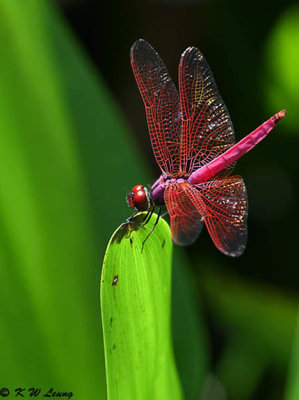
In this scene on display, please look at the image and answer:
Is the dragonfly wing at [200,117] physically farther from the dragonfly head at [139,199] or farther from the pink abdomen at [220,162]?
the dragonfly head at [139,199]

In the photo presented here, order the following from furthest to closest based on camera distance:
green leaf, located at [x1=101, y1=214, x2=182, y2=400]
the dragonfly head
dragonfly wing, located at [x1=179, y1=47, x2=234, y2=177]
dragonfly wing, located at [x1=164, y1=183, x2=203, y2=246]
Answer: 1. dragonfly wing, located at [x1=179, y1=47, x2=234, y2=177]
2. the dragonfly head
3. dragonfly wing, located at [x1=164, y1=183, x2=203, y2=246]
4. green leaf, located at [x1=101, y1=214, x2=182, y2=400]

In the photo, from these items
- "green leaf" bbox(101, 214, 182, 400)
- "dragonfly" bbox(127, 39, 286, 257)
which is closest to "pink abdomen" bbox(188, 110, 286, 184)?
"dragonfly" bbox(127, 39, 286, 257)

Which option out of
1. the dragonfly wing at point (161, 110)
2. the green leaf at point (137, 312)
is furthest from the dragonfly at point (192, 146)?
the green leaf at point (137, 312)

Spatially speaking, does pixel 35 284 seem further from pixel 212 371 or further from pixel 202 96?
pixel 212 371

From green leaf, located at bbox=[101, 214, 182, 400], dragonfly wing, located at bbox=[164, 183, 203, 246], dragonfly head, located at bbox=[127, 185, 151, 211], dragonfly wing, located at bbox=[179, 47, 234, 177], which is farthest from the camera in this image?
dragonfly wing, located at bbox=[179, 47, 234, 177]

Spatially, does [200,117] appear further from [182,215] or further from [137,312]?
[137,312]

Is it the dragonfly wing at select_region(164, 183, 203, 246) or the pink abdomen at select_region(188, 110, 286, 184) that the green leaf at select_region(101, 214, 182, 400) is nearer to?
the dragonfly wing at select_region(164, 183, 203, 246)

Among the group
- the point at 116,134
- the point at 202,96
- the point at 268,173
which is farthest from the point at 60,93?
the point at 268,173
